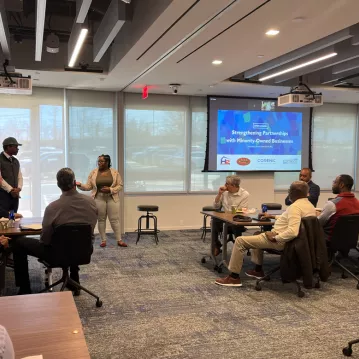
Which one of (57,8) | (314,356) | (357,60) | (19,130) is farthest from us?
(19,130)

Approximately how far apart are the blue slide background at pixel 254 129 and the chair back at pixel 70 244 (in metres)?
4.63

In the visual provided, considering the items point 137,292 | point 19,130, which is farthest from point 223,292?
point 19,130

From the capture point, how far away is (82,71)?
5.58 metres

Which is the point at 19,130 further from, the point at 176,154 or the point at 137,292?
the point at 137,292

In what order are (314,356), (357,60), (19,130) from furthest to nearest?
(19,130) < (357,60) < (314,356)

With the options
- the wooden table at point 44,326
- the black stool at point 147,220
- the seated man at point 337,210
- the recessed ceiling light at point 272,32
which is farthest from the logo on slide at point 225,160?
the wooden table at point 44,326

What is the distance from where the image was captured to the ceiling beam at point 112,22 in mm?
3641

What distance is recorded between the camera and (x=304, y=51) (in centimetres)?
473

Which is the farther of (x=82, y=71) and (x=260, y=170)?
(x=260, y=170)

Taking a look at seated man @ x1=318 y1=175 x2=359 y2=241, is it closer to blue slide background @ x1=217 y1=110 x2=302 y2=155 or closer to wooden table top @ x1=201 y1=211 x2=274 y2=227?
wooden table top @ x1=201 y1=211 x2=274 y2=227

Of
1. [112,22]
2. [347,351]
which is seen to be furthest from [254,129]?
[347,351]

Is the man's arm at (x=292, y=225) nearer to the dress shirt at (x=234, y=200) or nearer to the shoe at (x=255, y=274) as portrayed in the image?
the shoe at (x=255, y=274)

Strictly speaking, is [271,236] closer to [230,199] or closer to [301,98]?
[230,199]

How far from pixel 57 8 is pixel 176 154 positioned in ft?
11.7
